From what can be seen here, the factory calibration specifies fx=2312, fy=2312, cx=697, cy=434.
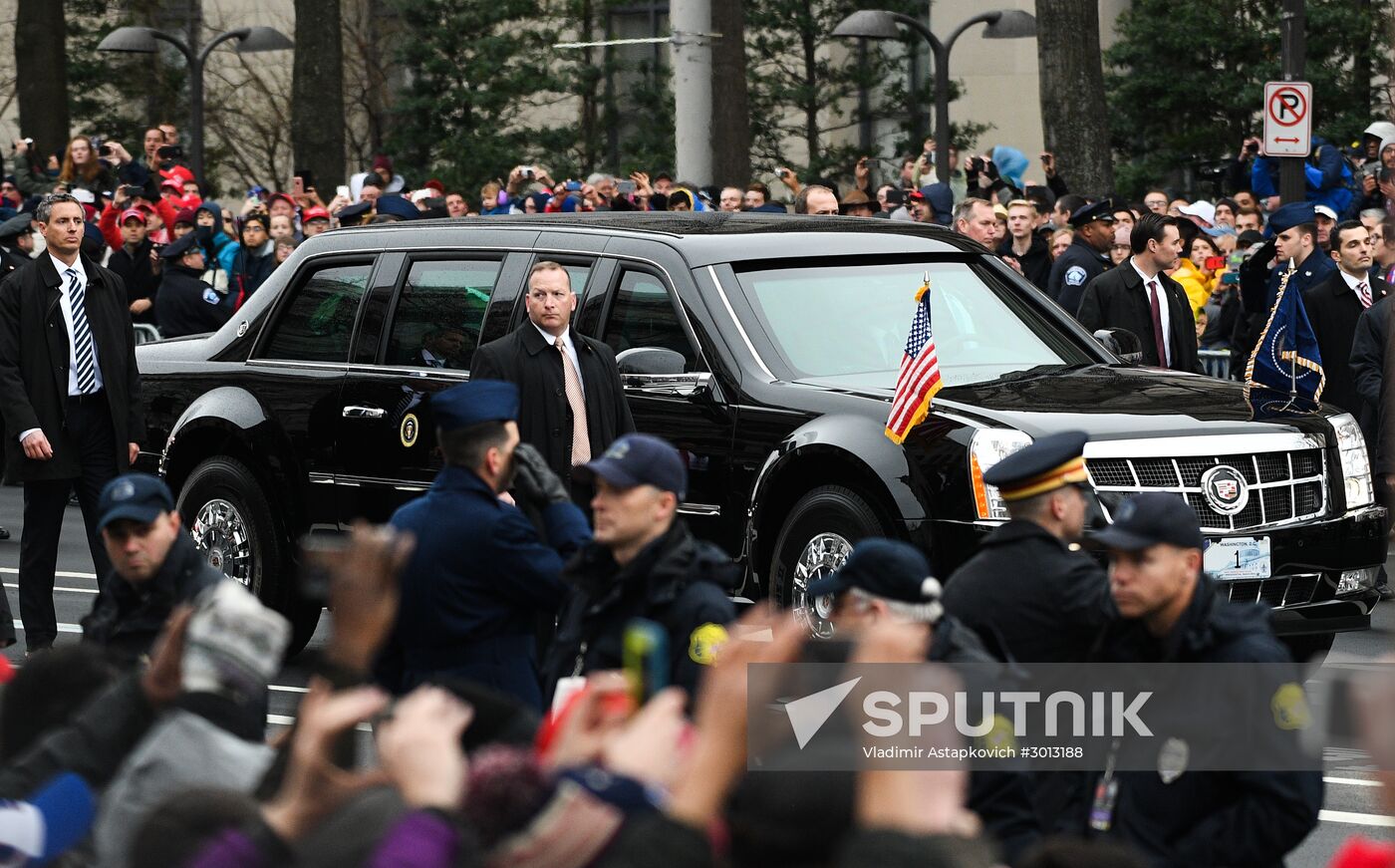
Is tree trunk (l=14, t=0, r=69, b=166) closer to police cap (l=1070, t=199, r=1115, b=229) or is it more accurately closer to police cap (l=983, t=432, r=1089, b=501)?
police cap (l=1070, t=199, r=1115, b=229)

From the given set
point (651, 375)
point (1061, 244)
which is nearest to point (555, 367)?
point (651, 375)

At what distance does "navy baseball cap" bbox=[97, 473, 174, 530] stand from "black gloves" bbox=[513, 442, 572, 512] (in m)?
1.00

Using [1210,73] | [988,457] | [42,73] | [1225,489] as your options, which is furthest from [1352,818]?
[42,73]

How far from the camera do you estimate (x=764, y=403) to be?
349 inches

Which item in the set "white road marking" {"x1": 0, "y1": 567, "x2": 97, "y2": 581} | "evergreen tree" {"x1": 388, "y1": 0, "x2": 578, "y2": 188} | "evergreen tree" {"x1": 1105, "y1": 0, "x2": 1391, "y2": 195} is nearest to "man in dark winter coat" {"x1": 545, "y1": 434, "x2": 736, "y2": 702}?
"white road marking" {"x1": 0, "y1": 567, "x2": 97, "y2": 581}

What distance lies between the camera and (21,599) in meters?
9.91

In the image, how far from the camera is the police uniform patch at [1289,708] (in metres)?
4.68

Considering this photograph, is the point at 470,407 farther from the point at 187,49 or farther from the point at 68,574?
the point at 187,49

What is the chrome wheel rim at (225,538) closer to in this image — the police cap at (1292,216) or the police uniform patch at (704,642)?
the police uniform patch at (704,642)

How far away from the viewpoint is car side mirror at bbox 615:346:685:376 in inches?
358

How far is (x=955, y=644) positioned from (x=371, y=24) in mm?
39790

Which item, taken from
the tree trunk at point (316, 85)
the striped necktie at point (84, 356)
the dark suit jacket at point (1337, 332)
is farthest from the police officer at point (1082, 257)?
the tree trunk at point (316, 85)

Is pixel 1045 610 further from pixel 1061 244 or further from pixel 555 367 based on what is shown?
pixel 1061 244

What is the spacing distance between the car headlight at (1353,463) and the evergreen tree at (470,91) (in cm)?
2887
